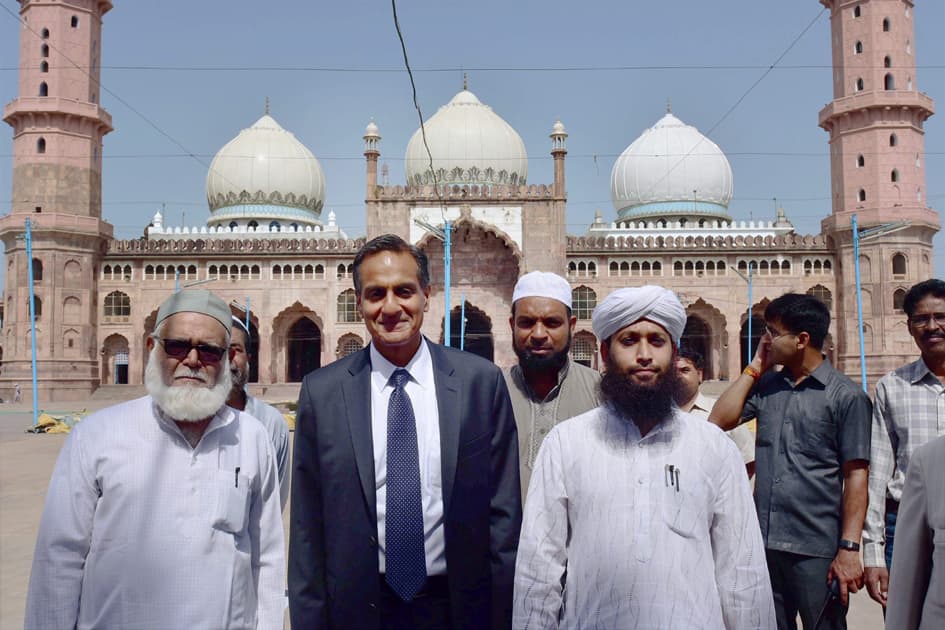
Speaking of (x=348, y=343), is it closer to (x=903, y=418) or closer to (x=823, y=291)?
(x=823, y=291)

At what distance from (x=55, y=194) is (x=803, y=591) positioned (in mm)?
27785

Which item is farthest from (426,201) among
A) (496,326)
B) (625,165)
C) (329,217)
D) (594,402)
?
(594,402)

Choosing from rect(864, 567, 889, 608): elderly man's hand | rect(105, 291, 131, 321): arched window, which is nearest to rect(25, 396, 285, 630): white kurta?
rect(864, 567, 889, 608): elderly man's hand

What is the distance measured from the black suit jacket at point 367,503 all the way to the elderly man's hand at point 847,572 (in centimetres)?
135

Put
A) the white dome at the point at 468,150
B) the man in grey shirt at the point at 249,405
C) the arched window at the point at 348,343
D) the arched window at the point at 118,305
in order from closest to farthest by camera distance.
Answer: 1. the man in grey shirt at the point at 249,405
2. the arched window at the point at 118,305
3. the arched window at the point at 348,343
4. the white dome at the point at 468,150

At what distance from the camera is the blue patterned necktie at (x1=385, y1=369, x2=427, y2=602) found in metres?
2.15

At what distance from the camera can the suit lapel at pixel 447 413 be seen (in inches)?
87.0

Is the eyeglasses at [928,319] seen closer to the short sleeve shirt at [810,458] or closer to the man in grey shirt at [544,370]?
the short sleeve shirt at [810,458]

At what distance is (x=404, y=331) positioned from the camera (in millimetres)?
2322

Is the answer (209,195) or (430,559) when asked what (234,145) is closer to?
(209,195)

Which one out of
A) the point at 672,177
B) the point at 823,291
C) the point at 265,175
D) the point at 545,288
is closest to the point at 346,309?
the point at 265,175

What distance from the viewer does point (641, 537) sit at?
2.02 metres

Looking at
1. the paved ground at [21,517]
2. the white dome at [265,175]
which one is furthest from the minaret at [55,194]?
the paved ground at [21,517]

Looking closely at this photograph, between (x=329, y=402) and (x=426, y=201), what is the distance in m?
24.6
